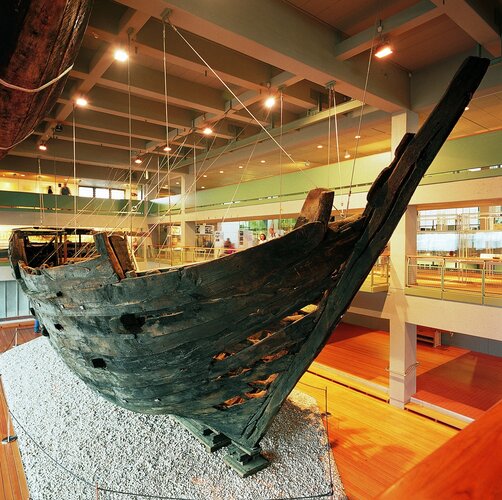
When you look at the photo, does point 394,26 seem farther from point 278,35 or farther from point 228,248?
point 228,248

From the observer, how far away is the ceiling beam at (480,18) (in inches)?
130

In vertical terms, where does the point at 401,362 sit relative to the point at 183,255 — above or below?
below

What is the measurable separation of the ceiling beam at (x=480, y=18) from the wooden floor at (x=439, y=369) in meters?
5.23

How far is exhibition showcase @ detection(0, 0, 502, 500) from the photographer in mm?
1756

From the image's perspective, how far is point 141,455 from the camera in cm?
349

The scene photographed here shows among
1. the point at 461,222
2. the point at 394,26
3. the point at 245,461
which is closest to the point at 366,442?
the point at 245,461

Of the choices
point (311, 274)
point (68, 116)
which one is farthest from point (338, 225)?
point (68, 116)

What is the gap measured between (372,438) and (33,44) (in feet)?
17.2

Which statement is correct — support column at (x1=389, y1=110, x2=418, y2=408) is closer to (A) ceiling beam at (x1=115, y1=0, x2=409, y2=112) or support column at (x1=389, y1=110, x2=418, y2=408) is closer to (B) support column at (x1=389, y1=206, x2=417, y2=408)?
(B) support column at (x1=389, y1=206, x2=417, y2=408)

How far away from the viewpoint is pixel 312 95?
5.98 meters

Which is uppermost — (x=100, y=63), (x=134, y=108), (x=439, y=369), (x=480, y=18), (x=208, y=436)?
(x=134, y=108)

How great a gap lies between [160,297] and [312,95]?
5439 millimetres

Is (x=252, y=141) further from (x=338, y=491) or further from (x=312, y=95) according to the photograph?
(x=338, y=491)

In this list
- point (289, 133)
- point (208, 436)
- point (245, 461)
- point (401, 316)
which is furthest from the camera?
point (289, 133)
